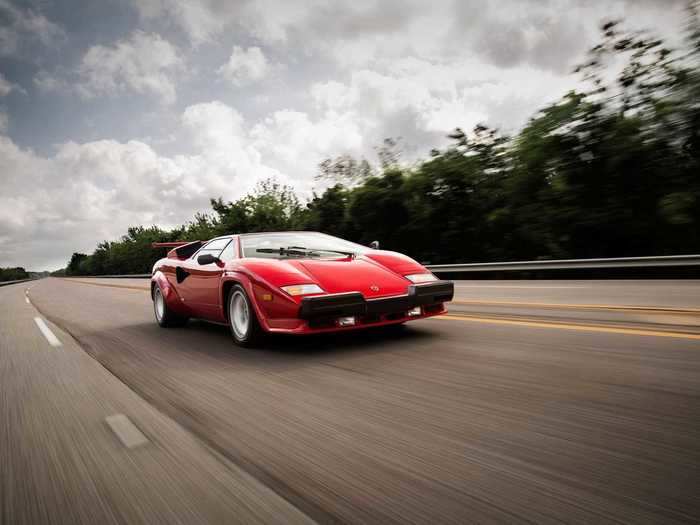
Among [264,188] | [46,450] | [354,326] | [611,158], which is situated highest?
[264,188]

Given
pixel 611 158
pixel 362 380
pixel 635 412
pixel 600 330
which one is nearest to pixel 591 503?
pixel 635 412

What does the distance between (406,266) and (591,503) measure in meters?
3.47

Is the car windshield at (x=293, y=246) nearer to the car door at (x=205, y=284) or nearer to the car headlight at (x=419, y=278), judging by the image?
the car door at (x=205, y=284)

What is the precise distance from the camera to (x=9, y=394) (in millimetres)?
3967

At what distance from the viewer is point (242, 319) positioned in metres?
5.10

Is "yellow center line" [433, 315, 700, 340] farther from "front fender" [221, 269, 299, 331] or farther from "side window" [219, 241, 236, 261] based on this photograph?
"side window" [219, 241, 236, 261]

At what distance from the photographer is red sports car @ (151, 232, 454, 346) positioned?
4.33 metres

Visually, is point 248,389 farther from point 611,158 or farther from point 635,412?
point 611,158

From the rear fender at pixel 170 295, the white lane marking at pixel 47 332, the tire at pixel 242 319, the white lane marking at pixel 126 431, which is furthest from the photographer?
the rear fender at pixel 170 295

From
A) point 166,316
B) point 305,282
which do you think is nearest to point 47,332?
point 166,316

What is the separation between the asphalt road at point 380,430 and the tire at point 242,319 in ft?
0.45

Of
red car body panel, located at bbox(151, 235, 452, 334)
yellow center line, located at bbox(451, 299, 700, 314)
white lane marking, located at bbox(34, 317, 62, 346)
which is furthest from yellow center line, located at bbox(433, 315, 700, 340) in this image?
white lane marking, located at bbox(34, 317, 62, 346)

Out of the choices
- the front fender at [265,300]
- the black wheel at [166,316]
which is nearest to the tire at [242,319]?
the front fender at [265,300]

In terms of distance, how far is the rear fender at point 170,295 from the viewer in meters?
6.85
